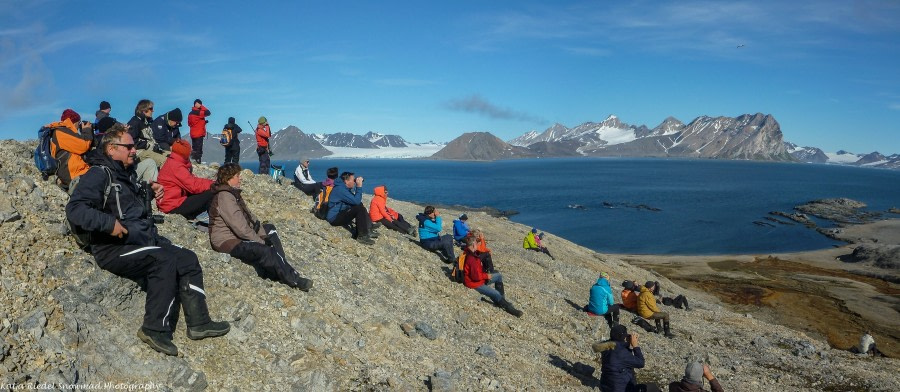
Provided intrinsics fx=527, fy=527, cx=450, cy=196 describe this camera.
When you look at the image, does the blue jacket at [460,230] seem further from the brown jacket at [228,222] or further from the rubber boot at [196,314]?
the rubber boot at [196,314]

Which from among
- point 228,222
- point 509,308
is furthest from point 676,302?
point 228,222

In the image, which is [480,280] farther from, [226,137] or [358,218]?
[226,137]

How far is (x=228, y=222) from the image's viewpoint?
10.4 metres

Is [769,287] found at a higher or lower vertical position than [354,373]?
lower

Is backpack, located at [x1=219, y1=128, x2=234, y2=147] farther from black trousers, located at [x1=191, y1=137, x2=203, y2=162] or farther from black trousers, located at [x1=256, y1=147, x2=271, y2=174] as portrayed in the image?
black trousers, located at [x1=256, y1=147, x2=271, y2=174]

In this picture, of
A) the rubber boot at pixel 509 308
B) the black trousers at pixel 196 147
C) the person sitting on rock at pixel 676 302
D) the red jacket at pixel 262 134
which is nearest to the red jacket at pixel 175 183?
the rubber boot at pixel 509 308

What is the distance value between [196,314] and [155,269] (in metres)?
1.00

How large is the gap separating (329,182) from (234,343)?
11.7 meters

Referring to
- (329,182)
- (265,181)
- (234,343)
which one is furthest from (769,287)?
(234,343)

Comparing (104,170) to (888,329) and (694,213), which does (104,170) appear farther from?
(694,213)

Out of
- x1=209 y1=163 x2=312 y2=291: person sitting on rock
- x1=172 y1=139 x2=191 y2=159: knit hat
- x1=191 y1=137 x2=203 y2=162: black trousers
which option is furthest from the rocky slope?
x1=191 y1=137 x2=203 y2=162: black trousers

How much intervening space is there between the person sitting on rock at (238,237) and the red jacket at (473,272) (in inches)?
206

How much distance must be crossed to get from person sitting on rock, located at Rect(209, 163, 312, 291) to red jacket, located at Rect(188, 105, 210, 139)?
12.5 metres

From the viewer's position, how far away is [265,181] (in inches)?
729
